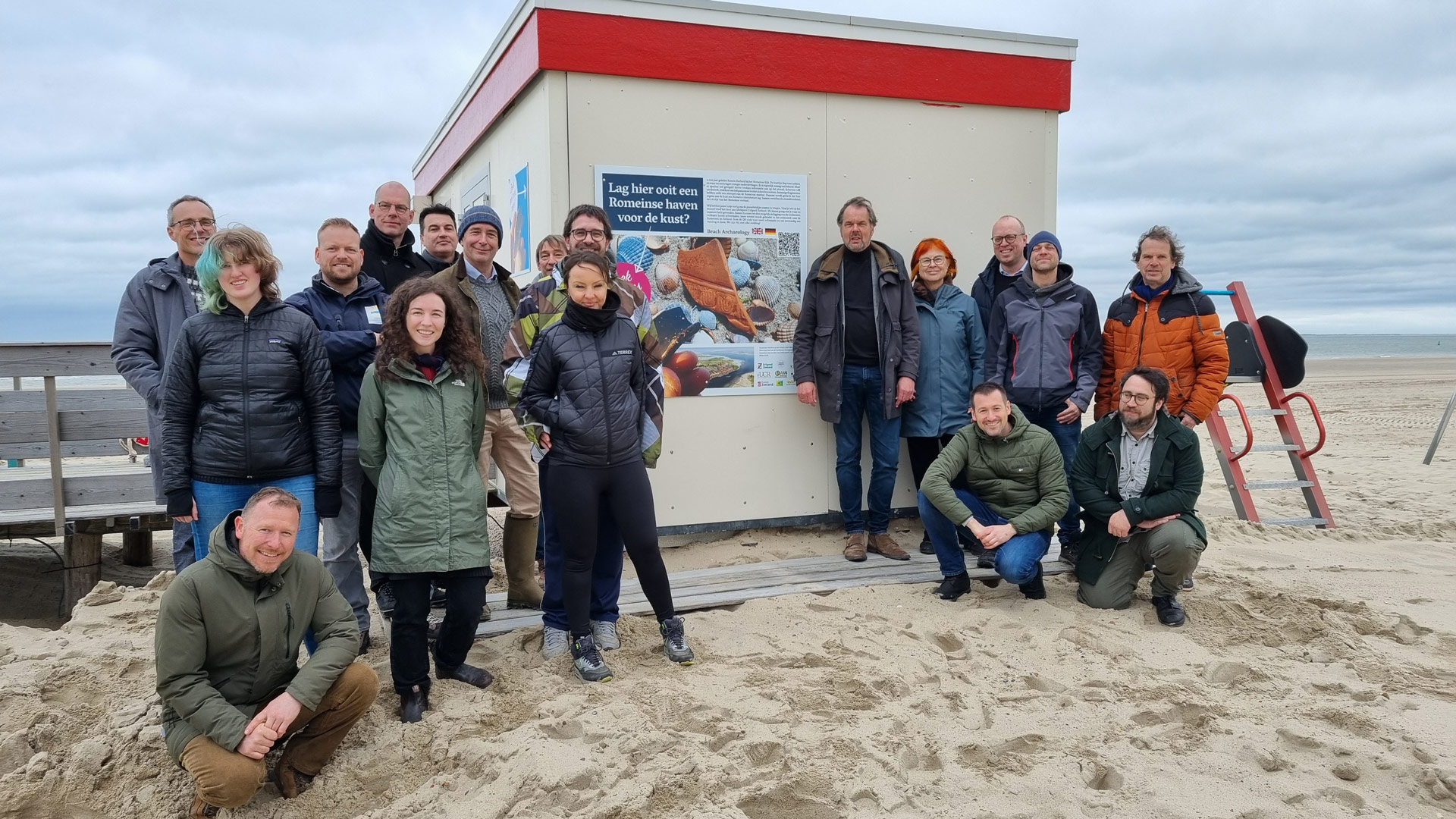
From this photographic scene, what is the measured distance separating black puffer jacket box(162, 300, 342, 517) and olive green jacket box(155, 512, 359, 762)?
1.41ft

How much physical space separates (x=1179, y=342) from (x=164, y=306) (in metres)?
5.03

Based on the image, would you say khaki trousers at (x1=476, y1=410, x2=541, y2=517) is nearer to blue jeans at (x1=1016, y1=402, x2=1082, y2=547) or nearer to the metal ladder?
blue jeans at (x1=1016, y1=402, x2=1082, y2=547)

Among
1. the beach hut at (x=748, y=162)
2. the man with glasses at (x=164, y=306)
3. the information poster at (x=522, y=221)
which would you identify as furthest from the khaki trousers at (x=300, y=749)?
the information poster at (x=522, y=221)

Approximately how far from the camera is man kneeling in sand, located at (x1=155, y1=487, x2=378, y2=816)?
2.74 meters

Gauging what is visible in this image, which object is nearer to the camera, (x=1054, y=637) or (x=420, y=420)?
(x=420, y=420)

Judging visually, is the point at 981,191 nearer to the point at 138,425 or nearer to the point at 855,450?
the point at 855,450

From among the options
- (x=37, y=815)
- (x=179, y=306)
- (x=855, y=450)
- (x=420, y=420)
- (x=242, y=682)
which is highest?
(x=179, y=306)

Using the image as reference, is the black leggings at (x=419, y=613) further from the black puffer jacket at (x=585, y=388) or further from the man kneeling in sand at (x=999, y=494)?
the man kneeling in sand at (x=999, y=494)

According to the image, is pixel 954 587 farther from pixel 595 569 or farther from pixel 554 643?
pixel 554 643

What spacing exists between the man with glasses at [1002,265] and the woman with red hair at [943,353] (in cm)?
14

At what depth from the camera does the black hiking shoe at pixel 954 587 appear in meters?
4.76

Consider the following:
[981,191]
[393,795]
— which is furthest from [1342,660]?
[393,795]

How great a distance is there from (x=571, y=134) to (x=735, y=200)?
1072 millimetres

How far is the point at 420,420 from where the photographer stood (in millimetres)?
3430
